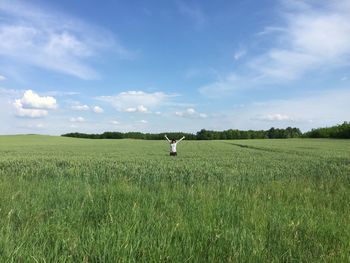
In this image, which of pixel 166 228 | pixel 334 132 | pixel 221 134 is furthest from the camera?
pixel 221 134

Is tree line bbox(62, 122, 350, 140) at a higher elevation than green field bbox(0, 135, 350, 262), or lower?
higher

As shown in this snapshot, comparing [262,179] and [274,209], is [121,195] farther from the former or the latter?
[262,179]

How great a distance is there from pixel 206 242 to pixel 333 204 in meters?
4.16

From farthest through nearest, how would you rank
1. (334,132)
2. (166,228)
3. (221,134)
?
1. (221,134)
2. (334,132)
3. (166,228)

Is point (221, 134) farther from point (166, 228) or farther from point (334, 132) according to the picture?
point (166, 228)

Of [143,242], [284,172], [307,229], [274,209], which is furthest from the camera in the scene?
[284,172]

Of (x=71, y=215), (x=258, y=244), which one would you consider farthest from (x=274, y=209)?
(x=71, y=215)

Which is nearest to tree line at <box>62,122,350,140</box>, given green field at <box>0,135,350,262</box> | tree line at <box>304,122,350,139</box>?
tree line at <box>304,122,350,139</box>

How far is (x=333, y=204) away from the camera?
7.47m

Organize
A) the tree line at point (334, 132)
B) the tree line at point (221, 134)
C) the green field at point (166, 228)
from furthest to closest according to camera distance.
→ 1. the tree line at point (221, 134)
2. the tree line at point (334, 132)
3. the green field at point (166, 228)

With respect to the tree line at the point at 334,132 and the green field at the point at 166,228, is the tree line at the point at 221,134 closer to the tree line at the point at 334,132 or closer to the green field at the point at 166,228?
the tree line at the point at 334,132

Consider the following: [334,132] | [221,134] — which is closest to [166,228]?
[334,132]

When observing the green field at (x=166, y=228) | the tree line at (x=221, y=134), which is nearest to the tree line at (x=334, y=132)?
the tree line at (x=221, y=134)

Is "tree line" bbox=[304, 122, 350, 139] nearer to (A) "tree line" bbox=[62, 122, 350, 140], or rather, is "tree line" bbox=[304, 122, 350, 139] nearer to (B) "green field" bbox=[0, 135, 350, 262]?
(A) "tree line" bbox=[62, 122, 350, 140]
